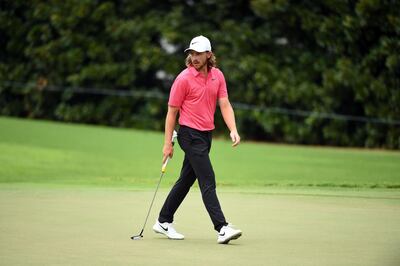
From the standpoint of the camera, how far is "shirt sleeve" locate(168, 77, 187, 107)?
331 inches

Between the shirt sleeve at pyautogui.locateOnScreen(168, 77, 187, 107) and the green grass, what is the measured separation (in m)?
5.46

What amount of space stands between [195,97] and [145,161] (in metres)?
9.74

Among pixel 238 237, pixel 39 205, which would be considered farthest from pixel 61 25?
pixel 238 237

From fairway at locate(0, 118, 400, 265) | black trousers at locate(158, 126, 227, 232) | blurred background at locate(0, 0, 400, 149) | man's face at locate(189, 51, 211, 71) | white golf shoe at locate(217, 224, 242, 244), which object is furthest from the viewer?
blurred background at locate(0, 0, 400, 149)

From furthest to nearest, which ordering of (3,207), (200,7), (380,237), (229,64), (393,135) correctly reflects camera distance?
1. (200,7)
2. (229,64)
3. (393,135)
4. (3,207)
5. (380,237)

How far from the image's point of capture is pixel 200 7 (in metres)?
24.6

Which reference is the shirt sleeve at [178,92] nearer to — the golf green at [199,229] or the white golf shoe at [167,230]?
the white golf shoe at [167,230]

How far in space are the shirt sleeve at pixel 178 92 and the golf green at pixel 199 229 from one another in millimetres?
1212

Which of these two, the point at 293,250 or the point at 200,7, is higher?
the point at 200,7

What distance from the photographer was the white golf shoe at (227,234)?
8094 millimetres

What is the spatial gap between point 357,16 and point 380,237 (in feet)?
44.9

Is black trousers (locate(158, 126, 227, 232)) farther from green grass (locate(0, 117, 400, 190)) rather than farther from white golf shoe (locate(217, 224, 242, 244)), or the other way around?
green grass (locate(0, 117, 400, 190))

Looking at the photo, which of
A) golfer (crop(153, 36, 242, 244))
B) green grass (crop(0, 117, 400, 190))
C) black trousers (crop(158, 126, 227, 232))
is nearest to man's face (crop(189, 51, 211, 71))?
golfer (crop(153, 36, 242, 244))

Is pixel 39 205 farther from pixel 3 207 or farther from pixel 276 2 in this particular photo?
pixel 276 2
